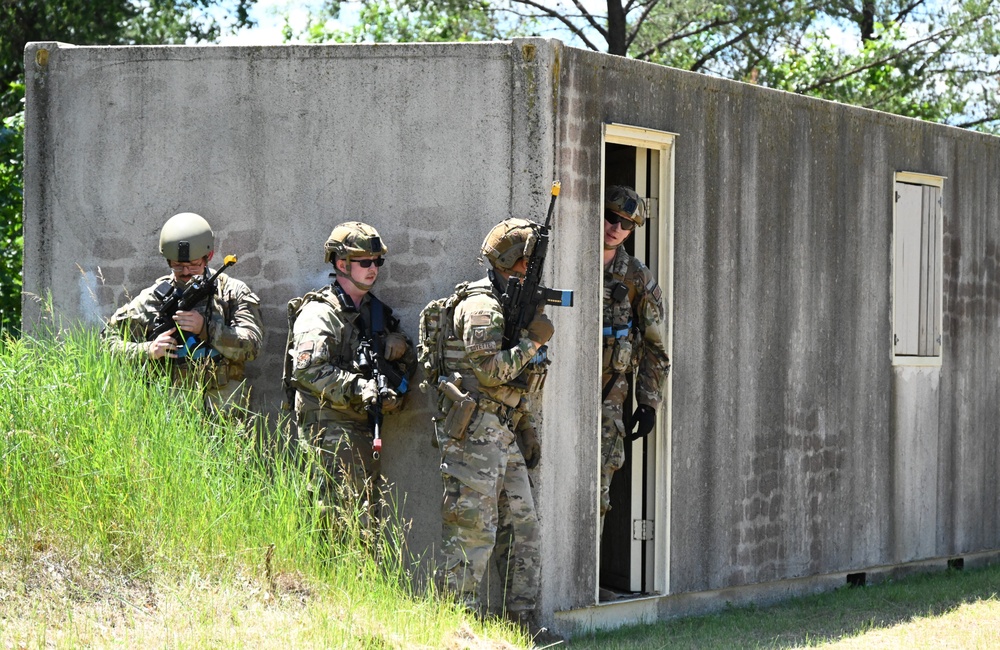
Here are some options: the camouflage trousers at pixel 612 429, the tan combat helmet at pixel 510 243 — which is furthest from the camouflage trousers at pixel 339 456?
the camouflage trousers at pixel 612 429

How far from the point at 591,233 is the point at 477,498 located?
157 cm

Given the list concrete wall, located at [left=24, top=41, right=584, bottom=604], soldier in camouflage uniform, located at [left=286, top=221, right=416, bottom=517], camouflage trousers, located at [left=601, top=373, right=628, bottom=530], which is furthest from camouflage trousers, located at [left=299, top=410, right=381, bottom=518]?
camouflage trousers, located at [left=601, top=373, right=628, bottom=530]

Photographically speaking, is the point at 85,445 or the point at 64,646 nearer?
the point at 64,646

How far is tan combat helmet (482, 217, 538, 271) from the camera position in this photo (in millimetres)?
6051

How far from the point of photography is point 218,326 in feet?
21.0

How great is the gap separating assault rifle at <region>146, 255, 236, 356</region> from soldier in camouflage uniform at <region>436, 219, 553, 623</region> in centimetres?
131

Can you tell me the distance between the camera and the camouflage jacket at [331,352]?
6.11 meters

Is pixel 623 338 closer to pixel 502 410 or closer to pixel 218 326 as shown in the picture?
pixel 502 410

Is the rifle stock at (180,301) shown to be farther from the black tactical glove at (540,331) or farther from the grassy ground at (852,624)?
the grassy ground at (852,624)

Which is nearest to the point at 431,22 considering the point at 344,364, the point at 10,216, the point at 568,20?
the point at 568,20

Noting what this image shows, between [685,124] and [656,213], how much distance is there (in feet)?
1.70

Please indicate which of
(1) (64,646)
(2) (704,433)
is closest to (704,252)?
(2) (704,433)

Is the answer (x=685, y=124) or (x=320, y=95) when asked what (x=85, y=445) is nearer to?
(x=320, y=95)

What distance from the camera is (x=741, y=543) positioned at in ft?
25.0
